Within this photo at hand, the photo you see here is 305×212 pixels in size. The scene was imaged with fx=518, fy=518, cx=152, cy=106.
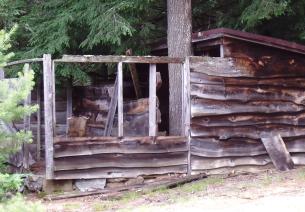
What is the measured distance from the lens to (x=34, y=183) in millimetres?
9750

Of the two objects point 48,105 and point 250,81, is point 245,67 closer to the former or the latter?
point 250,81

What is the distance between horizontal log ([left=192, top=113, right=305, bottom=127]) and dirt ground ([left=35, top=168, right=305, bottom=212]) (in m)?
1.14

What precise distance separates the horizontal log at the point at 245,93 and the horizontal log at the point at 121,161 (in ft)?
4.29

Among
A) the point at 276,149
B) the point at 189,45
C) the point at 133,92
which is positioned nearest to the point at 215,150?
the point at 276,149

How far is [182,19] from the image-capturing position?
11.2 m

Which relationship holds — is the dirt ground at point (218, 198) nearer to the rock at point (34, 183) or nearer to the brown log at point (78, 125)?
the rock at point (34, 183)

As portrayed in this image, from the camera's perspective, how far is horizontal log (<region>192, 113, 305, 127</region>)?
10492 mm

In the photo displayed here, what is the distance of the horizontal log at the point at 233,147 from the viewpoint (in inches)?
412

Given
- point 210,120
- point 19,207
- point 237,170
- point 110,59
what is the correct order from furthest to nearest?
point 237,170 → point 210,120 → point 110,59 → point 19,207

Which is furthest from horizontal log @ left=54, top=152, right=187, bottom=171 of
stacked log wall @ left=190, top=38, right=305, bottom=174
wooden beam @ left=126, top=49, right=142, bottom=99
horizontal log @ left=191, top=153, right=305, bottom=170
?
wooden beam @ left=126, top=49, right=142, bottom=99

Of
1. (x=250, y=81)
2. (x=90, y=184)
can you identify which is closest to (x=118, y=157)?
(x=90, y=184)

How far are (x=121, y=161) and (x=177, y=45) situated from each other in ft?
9.40

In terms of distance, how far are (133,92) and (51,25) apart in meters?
2.69

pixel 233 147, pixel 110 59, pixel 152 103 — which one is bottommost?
→ pixel 233 147
